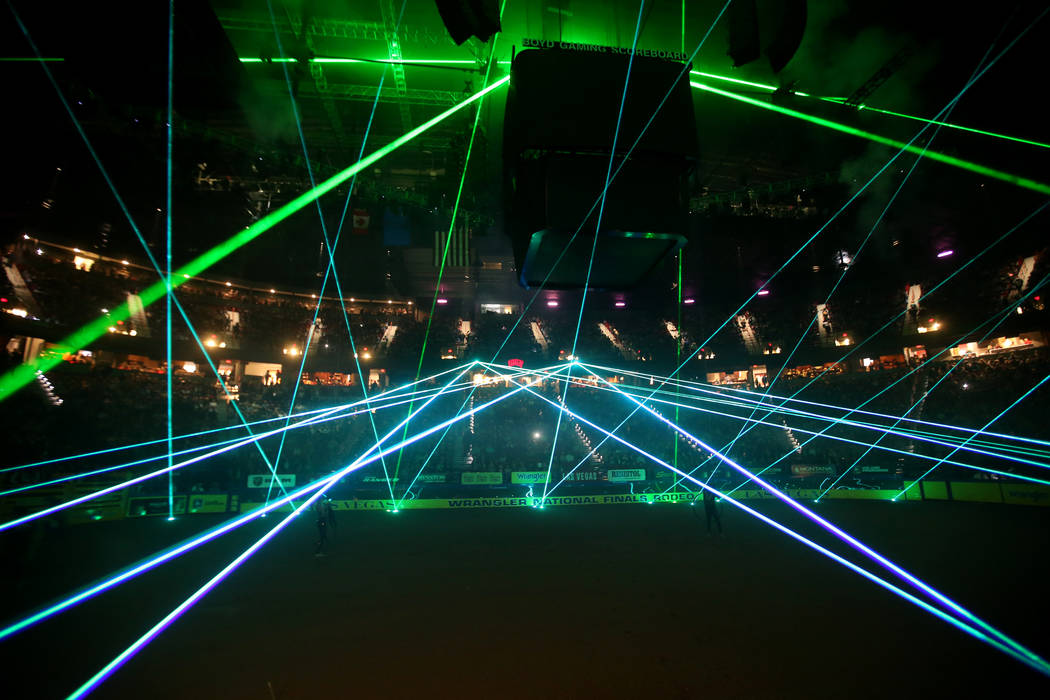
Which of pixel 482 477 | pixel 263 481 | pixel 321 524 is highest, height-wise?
pixel 263 481

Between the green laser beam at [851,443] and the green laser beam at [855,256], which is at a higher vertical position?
the green laser beam at [855,256]

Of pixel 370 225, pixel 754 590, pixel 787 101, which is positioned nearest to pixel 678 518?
pixel 754 590

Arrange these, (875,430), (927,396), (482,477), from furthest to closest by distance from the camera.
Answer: (927,396)
(875,430)
(482,477)

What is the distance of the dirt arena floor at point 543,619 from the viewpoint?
4.02 m

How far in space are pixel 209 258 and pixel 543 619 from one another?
20.9 meters

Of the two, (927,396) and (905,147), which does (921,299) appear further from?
(905,147)

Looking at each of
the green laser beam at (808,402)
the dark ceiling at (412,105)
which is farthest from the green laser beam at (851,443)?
the dark ceiling at (412,105)

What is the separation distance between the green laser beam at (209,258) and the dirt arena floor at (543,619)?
753cm

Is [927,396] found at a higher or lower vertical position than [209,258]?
lower

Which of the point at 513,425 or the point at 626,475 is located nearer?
the point at 626,475

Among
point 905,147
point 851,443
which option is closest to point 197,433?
point 905,147

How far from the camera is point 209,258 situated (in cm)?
1761

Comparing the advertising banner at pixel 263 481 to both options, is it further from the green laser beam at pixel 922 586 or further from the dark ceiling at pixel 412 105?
the green laser beam at pixel 922 586

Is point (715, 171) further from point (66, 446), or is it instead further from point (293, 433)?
point (66, 446)
